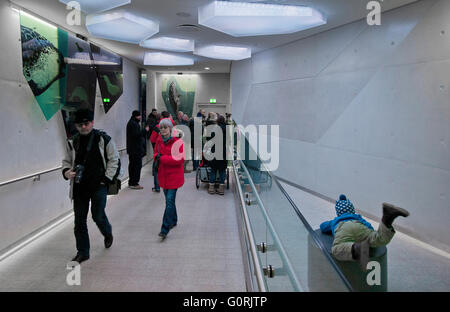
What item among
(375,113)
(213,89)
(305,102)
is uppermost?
(213,89)

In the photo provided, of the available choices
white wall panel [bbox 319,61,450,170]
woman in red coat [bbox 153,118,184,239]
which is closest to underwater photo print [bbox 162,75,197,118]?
white wall panel [bbox 319,61,450,170]

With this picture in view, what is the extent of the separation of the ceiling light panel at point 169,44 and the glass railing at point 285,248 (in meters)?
4.82

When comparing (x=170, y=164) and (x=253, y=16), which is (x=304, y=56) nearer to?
(x=253, y=16)

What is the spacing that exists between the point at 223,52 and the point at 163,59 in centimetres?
194

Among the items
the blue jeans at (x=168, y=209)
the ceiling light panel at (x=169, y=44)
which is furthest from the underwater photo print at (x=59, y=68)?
the blue jeans at (x=168, y=209)

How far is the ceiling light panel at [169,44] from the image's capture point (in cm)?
727

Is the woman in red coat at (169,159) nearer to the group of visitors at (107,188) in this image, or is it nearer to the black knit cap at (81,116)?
the group of visitors at (107,188)

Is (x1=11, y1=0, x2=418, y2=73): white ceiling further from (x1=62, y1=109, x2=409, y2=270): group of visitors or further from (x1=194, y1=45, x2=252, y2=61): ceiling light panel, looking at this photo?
(x1=62, y1=109, x2=409, y2=270): group of visitors

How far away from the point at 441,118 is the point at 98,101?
6.39m

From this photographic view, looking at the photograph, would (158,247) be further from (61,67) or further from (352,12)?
(352,12)

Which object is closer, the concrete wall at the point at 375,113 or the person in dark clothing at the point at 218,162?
the concrete wall at the point at 375,113

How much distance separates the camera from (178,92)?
12.8 meters

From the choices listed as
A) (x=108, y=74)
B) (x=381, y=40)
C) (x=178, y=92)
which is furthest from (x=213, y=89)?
(x=381, y=40)

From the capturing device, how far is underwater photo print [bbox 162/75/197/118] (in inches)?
500
